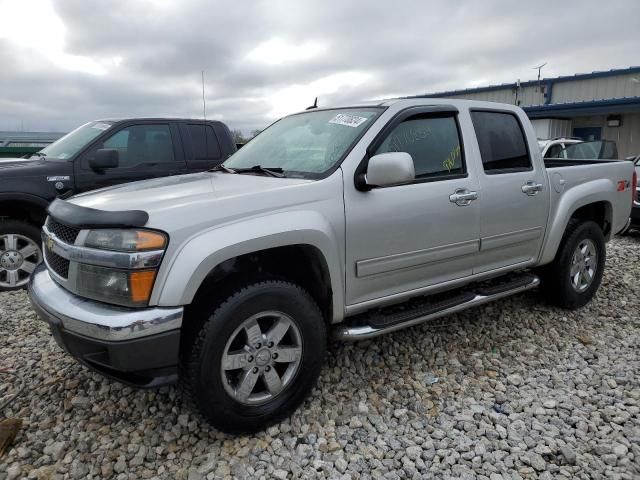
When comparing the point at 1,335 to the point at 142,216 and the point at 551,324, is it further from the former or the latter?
the point at 551,324

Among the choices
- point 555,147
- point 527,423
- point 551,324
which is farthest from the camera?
point 555,147

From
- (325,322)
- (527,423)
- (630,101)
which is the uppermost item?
(630,101)

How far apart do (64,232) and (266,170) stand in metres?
1.25

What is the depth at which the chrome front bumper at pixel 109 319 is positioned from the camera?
2.18 m

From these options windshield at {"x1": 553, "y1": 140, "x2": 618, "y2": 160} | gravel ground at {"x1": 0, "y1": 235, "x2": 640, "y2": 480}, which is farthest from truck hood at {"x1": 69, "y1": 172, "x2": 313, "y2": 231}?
windshield at {"x1": 553, "y1": 140, "x2": 618, "y2": 160}

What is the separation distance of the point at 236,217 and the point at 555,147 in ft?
27.1

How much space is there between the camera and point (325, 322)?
2969 mm

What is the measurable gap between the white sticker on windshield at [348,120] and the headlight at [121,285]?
5.45 feet

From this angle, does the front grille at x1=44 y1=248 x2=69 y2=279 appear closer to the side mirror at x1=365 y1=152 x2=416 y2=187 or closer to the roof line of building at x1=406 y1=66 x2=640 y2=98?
the side mirror at x1=365 y1=152 x2=416 y2=187

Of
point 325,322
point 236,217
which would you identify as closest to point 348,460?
point 325,322

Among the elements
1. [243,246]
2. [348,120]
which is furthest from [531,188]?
[243,246]

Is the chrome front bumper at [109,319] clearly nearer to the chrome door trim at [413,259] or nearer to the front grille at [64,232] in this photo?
the front grille at [64,232]

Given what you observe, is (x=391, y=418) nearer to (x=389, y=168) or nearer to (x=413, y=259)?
(x=413, y=259)

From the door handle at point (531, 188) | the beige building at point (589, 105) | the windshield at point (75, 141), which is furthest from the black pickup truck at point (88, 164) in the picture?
the beige building at point (589, 105)
